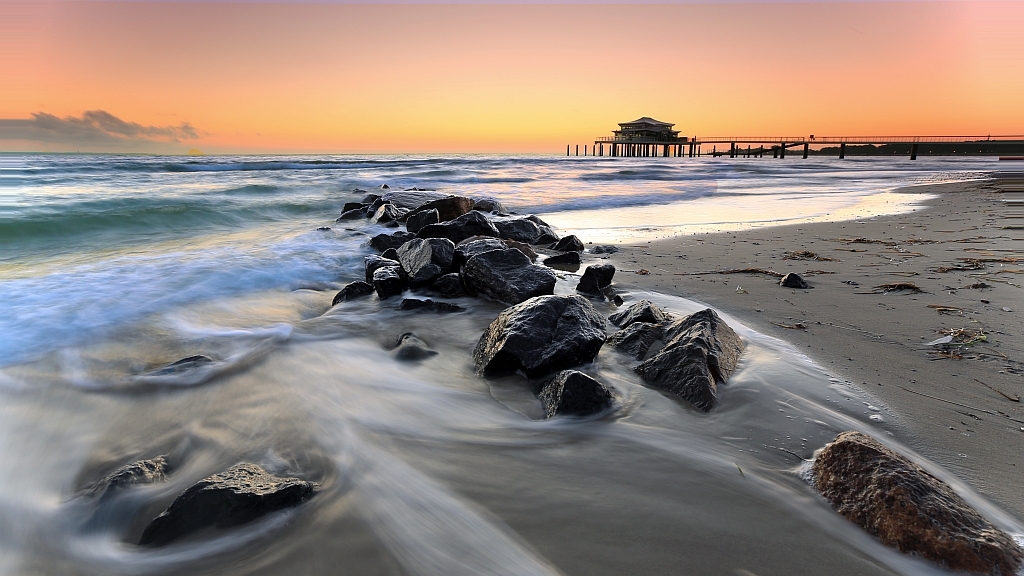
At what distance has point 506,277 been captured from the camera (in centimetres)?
439

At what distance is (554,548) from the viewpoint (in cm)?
170

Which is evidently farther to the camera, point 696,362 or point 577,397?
point 696,362


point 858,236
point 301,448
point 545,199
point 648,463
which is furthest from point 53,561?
point 545,199

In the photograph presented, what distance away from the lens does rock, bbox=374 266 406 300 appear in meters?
4.70

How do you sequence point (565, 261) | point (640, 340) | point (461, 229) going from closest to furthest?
1. point (640, 340)
2. point (565, 261)
3. point (461, 229)

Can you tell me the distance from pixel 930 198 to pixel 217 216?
58.0 feet

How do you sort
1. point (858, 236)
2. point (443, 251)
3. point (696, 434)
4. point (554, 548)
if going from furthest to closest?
1. point (858, 236)
2. point (443, 251)
3. point (696, 434)
4. point (554, 548)

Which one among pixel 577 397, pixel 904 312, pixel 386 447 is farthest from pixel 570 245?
pixel 386 447

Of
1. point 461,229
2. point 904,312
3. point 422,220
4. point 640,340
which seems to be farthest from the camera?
point 422,220

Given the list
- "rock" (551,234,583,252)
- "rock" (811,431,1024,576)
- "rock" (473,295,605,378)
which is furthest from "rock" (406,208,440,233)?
"rock" (811,431,1024,576)

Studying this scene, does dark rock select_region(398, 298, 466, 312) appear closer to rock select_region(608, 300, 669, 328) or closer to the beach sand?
rock select_region(608, 300, 669, 328)

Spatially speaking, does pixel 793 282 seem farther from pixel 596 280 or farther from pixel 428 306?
pixel 428 306

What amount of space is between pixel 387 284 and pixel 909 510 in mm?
4004

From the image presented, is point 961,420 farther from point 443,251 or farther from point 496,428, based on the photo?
point 443,251
